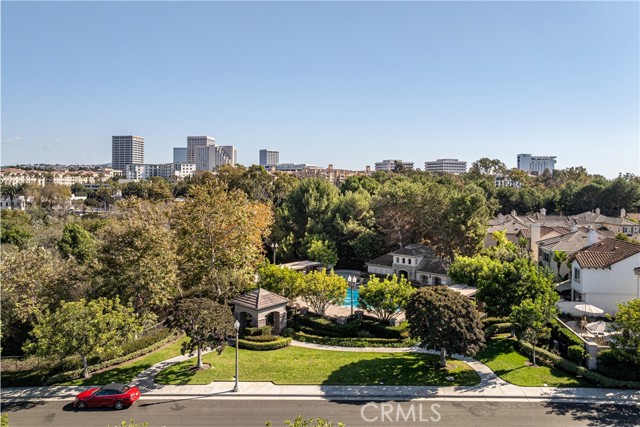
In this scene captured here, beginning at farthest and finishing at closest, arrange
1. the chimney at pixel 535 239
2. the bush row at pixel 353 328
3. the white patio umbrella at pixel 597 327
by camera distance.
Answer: the chimney at pixel 535 239 < the bush row at pixel 353 328 < the white patio umbrella at pixel 597 327

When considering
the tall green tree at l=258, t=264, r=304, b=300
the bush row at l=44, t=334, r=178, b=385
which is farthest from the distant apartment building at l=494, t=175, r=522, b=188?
the bush row at l=44, t=334, r=178, b=385

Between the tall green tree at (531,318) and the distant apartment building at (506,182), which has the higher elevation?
the distant apartment building at (506,182)

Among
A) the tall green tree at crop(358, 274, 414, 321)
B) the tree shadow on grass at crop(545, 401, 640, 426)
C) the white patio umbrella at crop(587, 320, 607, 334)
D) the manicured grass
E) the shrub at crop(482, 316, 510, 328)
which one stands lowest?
the tree shadow on grass at crop(545, 401, 640, 426)

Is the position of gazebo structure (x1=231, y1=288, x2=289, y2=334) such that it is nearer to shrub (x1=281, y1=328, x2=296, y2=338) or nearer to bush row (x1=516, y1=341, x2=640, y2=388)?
shrub (x1=281, y1=328, x2=296, y2=338)

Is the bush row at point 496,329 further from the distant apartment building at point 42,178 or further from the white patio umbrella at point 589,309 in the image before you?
the distant apartment building at point 42,178

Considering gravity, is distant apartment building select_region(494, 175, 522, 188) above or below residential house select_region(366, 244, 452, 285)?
above

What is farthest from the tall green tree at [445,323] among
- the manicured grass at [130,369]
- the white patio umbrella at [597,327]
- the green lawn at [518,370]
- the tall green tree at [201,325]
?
the manicured grass at [130,369]

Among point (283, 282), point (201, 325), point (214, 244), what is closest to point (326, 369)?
point (201, 325)

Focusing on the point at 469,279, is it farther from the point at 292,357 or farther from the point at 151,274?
the point at 151,274
